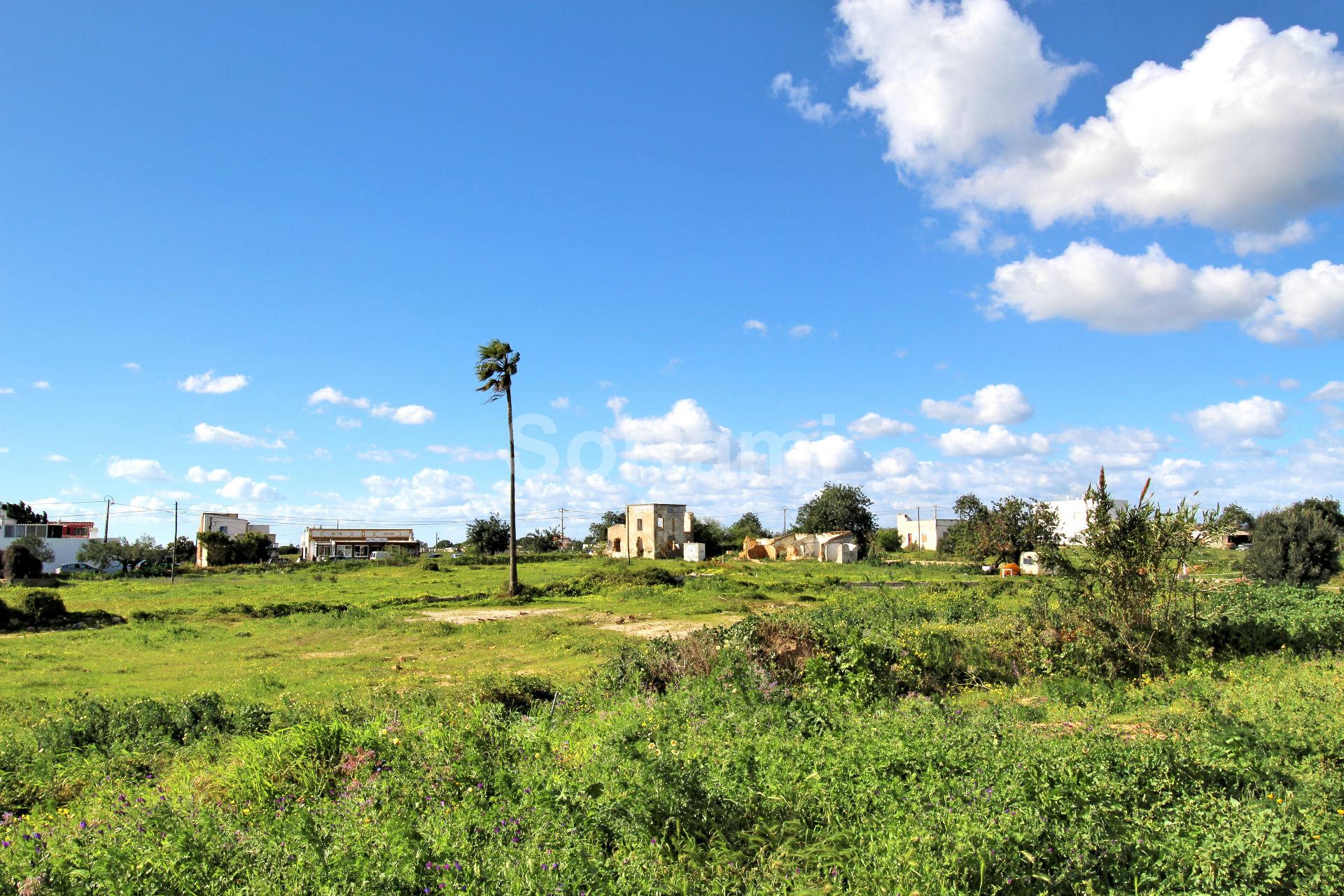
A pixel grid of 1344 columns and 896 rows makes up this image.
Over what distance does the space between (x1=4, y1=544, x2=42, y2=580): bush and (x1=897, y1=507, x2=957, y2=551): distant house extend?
76209 millimetres

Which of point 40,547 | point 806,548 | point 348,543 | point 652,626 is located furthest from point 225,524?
point 652,626

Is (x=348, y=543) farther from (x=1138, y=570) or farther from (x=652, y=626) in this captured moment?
(x=1138, y=570)

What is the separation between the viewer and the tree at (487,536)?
254 ft

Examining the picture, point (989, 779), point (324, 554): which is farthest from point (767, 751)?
point (324, 554)

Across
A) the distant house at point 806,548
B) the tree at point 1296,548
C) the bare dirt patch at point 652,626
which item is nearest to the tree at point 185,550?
the distant house at point 806,548

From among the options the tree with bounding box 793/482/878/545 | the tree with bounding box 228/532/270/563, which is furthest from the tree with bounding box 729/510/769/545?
the tree with bounding box 228/532/270/563

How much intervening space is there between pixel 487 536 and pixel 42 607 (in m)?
50.7

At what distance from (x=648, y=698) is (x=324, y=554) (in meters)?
98.2

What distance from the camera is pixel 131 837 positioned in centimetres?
507

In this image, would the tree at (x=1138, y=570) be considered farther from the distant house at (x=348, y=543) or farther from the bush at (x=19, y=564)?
the distant house at (x=348, y=543)

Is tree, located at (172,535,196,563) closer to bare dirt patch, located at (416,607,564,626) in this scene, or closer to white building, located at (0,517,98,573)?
white building, located at (0,517,98,573)

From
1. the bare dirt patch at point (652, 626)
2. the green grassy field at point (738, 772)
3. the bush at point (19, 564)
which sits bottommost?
the bare dirt patch at point (652, 626)

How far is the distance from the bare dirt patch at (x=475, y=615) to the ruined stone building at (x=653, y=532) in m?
42.3

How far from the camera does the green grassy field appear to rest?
4.68m
